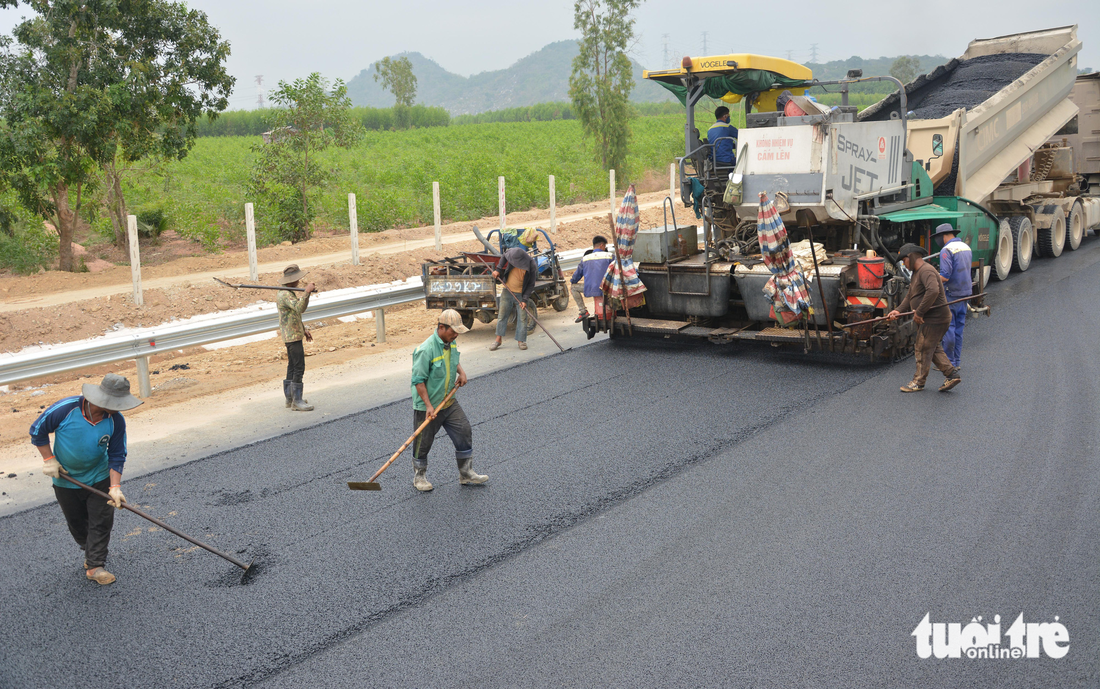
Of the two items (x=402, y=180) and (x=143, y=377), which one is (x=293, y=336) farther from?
(x=402, y=180)

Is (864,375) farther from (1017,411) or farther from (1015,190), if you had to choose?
(1015,190)

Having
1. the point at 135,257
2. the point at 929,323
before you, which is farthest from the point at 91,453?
the point at 135,257

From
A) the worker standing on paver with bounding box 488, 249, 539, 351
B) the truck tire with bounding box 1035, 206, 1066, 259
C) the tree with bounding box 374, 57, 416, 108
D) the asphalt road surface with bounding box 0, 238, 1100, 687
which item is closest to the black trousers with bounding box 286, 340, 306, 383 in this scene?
the asphalt road surface with bounding box 0, 238, 1100, 687

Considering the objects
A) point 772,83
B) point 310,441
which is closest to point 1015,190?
point 772,83

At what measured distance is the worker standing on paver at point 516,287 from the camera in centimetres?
1085

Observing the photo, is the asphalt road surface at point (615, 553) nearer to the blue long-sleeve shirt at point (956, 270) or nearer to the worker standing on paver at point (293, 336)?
the worker standing on paver at point (293, 336)

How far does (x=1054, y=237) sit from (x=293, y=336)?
13.1 meters

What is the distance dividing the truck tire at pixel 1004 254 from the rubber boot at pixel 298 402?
10545mm

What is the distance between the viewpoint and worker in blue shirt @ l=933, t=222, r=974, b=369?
838 cm

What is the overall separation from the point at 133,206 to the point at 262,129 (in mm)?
47648

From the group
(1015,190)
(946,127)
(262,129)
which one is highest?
(262,129)

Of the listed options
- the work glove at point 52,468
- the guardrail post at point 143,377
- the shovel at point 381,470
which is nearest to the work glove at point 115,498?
the work glove at point 52,468

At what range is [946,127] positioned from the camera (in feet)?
41.0

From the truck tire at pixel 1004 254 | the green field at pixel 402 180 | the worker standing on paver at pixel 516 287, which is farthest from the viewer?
the green field at pixel 402 180
